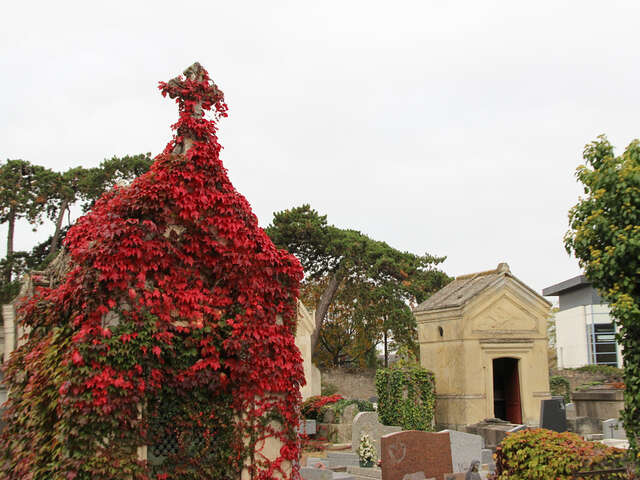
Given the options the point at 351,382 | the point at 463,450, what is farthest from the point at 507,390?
the point at 351,382

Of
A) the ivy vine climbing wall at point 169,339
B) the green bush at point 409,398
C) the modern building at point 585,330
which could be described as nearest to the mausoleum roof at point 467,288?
the green bush at point 409,398

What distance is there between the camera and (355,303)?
3828 cm

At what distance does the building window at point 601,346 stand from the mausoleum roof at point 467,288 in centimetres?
2068

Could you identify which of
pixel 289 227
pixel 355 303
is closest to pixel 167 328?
pixel 289 227

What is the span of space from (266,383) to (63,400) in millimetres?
2609

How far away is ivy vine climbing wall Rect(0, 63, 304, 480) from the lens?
24.9ft

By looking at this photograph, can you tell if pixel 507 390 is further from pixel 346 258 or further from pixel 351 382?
pixel 351 382

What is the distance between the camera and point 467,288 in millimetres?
19969

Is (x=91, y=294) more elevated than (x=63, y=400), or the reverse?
(x=91, y=294)

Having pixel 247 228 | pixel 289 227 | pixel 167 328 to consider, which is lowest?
pixel 167 328

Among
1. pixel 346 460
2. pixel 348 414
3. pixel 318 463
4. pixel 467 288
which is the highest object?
pixel 467 288

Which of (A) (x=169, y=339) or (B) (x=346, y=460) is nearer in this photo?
(A) (x=169, y=339)

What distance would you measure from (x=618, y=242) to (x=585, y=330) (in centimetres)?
3226

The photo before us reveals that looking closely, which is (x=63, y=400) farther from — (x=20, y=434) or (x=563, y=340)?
(x=563, y=340)
